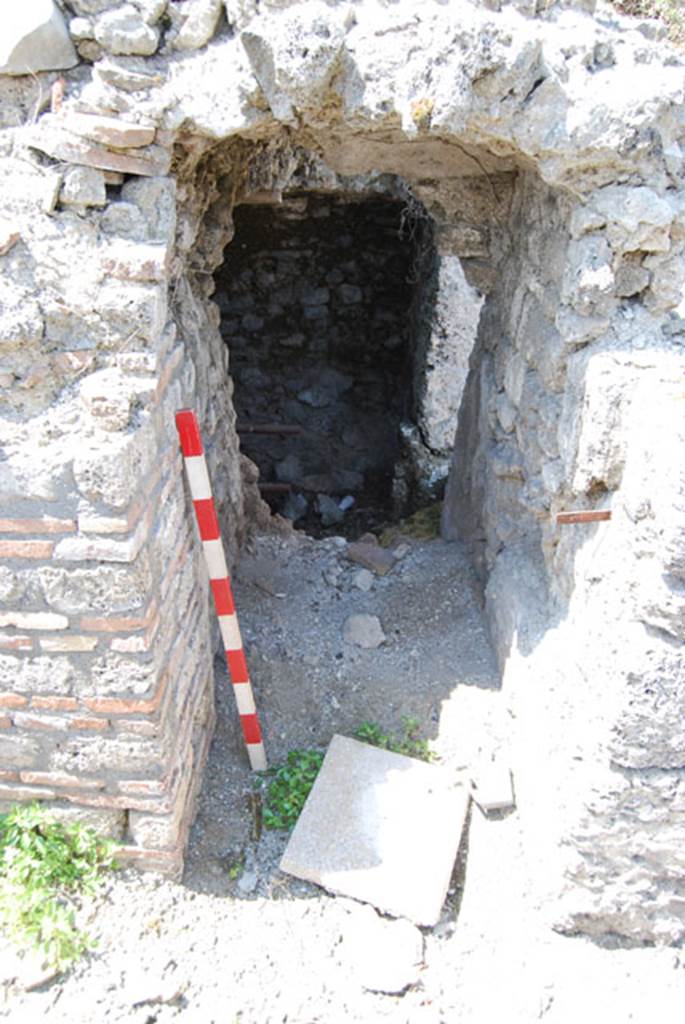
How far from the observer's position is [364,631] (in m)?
3.69

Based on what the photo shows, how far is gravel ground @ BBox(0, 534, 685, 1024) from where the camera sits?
2.63 m

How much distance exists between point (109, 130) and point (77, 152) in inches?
4.0

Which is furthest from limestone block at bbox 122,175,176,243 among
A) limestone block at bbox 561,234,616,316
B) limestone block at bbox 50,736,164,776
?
limestone block at bbox 50,736,164,776

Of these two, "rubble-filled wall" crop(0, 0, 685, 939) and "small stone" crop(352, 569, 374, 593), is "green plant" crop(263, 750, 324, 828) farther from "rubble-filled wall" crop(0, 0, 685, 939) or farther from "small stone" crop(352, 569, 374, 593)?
"small stone" crop(352, 569, 374, 593)

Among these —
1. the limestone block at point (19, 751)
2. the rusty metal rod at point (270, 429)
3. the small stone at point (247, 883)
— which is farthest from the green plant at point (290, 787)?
the rusty metal rod at point (270, 429)

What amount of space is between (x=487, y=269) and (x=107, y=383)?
2.08m

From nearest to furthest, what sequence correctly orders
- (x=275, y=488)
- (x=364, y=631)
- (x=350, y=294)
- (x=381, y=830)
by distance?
(x=381, y=830)
(x=364, y=631)
(x=275, y=488)
(x=350, y=294)

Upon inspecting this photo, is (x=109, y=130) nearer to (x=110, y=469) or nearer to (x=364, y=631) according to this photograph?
(x=110, y=469)

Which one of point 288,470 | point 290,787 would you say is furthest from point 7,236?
point 288,470

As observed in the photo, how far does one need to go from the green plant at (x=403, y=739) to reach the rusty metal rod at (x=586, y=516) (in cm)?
124

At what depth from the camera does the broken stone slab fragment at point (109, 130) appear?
2178mm

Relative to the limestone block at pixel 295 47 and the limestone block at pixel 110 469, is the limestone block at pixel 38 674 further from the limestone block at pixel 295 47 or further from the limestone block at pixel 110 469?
the limestone block at pixel 295 47

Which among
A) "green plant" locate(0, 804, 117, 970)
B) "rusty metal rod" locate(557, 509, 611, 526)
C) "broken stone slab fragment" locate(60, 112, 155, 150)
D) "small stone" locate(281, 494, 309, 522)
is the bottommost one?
"green plant" locate(0, 804, 117, 970)

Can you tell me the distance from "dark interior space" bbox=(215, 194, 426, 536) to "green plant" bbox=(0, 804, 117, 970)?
3635 millimetres
